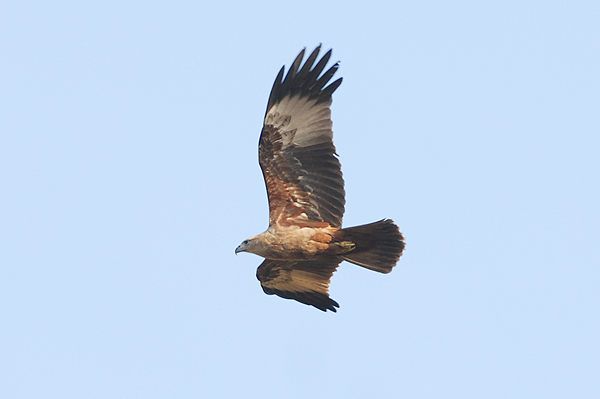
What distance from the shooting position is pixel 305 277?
44.0 ft

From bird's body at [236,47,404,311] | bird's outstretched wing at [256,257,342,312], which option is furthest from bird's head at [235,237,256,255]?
bird's outstretched wing at [256,257,342,312]

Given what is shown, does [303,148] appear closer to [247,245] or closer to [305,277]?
[247,245]

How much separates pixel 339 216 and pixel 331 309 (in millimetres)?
1409

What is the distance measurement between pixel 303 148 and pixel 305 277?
6.14ft

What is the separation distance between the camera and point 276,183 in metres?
12.7

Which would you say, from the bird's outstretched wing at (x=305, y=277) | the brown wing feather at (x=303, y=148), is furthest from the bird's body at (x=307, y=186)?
the bird's outstretched wing at (x=305, y=277)

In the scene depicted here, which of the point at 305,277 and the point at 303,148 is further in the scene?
the point at 305,277

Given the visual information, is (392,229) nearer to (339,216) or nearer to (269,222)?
(339,216)

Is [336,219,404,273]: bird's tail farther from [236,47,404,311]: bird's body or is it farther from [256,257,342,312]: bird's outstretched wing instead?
[256,257,342,312]: bird's outstretched wing

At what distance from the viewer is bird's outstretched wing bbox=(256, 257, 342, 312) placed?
13.4 m

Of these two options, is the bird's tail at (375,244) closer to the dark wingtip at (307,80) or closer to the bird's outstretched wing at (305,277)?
the bird's outstretched wing at (305,277)

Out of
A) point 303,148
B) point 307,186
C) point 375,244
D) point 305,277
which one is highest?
point 303,148

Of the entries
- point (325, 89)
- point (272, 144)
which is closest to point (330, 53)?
point (325, 89)

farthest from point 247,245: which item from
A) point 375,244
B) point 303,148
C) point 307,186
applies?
point 375,244
